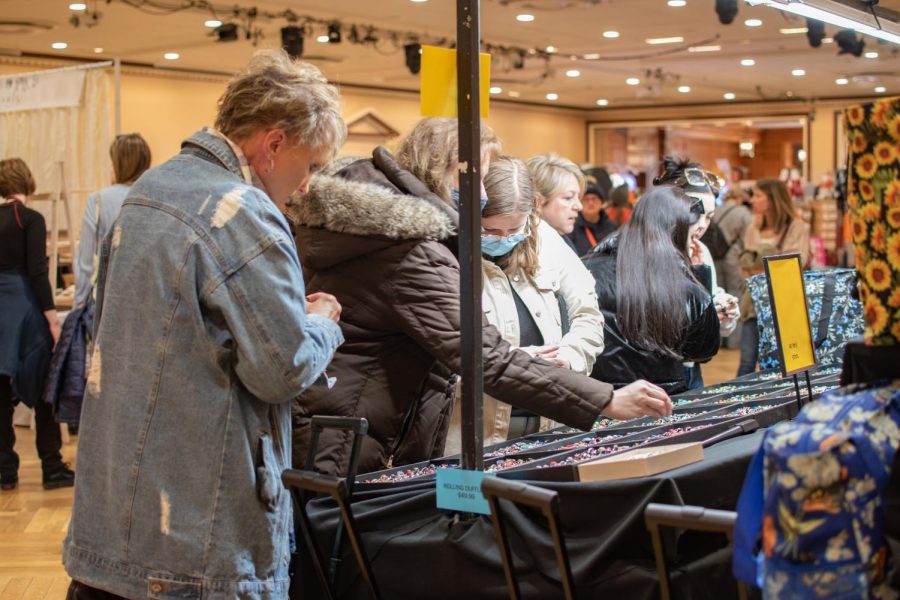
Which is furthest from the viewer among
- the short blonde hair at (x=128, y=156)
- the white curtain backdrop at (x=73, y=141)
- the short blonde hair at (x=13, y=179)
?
the white curtain backdrop at (x=73, y=141)

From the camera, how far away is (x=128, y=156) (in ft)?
17.1

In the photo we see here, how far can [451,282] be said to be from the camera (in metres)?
2.19

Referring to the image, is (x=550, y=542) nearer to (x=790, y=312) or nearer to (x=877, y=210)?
(x=877, y=210)

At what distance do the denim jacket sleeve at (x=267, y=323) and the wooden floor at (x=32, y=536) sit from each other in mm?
2518

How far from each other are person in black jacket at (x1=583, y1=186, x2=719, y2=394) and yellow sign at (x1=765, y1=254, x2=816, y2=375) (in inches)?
26.3

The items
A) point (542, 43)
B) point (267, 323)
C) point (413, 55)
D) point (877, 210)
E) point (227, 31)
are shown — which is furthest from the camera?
point (542, 43)

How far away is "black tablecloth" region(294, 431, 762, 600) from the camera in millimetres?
1722

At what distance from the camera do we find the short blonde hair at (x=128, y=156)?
5.18 meters

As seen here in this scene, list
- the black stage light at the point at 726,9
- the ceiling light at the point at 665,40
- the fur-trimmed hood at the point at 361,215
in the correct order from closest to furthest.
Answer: the fur-trimmed hood at the point at 361,215 < the black stage light at the point at 726,9 < the ceiling light at the point at 665,40

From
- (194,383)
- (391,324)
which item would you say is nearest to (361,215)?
(391,324)

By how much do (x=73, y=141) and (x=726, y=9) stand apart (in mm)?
Answer: 5525

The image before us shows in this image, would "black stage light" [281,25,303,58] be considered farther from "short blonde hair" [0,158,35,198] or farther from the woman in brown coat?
the woman in brown coat

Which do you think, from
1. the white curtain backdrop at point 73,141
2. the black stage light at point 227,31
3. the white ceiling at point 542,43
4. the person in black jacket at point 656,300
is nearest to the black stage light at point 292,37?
the white ceiling at point 542,43

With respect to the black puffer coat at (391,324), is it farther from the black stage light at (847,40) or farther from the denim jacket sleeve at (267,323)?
the black stage light at (847,40)
